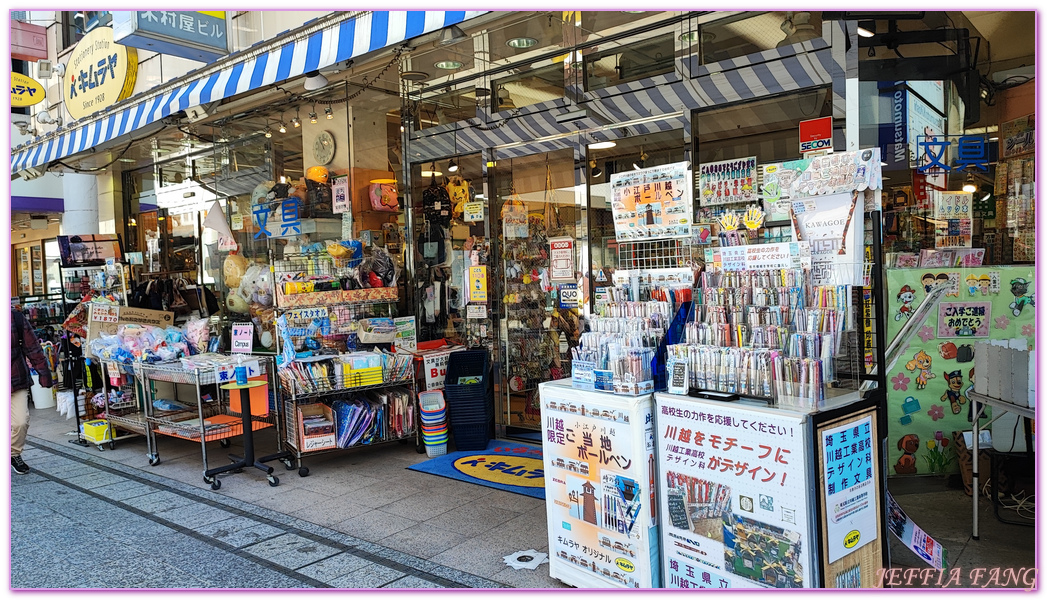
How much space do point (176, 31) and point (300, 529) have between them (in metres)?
5.26

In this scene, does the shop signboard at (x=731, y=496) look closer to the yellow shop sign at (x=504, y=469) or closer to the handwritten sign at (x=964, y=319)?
the yellow shop sign at (x=504, y=469)

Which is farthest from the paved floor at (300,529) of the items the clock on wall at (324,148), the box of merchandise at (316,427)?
the clock on wall at (324,148)

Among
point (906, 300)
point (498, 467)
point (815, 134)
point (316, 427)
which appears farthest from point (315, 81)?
point (906, 300)

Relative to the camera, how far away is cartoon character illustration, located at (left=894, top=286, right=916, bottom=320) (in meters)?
5.44

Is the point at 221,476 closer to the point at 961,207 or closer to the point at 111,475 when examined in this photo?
the point at 111,475

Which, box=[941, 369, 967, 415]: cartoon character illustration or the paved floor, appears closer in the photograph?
the paved floor

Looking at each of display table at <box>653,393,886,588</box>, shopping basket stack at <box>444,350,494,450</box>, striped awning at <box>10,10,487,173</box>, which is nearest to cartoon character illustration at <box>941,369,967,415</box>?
display table at <box>653,393,886,588</box>

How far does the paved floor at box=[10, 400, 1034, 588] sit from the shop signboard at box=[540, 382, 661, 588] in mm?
316

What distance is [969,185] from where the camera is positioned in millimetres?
5836

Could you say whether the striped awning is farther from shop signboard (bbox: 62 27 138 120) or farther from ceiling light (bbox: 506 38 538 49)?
ceiling light (bbox: 506 38 538 49)

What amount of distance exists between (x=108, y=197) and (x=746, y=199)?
1153cm

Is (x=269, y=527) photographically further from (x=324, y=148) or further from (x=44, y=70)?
(x=44, y=70)

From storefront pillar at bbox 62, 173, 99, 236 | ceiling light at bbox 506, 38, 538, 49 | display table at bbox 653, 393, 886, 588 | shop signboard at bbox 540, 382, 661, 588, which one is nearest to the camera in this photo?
display table at bbox 653, 393, 886, 588

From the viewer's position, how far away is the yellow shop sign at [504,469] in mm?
5855
